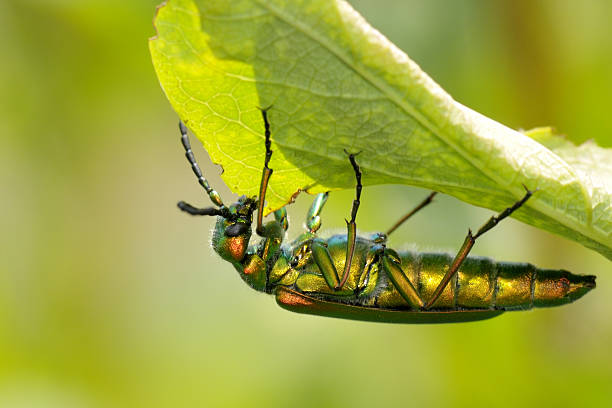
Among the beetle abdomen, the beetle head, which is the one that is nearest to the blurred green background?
the beetle abdomen

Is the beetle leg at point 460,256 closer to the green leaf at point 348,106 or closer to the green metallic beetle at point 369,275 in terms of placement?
the green metallic beetle at point 369,275

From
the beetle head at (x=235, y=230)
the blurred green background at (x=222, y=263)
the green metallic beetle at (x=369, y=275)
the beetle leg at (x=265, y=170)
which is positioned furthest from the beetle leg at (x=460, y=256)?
the blurred green background at (x=222, y=263)

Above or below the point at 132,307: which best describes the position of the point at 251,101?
above

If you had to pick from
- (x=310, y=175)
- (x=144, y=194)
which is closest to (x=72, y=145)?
(x=144, y=194)

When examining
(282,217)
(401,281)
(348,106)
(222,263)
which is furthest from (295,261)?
(222,263)

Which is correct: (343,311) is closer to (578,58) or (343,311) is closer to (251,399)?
(251,399)

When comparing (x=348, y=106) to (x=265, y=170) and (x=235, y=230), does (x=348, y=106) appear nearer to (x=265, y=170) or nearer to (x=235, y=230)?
(x=265, y=170)
